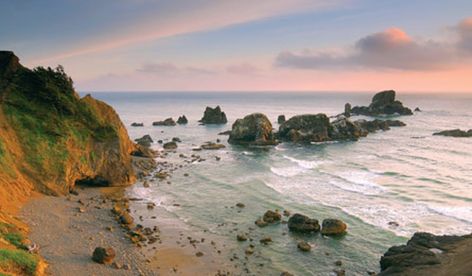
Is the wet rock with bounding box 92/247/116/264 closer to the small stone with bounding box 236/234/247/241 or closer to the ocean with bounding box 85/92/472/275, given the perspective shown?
A: the ocean with bounding box 85/92/472/275

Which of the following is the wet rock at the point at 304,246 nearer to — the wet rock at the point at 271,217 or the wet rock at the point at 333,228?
the wet rock at the point at 333,228

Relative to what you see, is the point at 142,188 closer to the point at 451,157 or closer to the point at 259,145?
the point at 259,145

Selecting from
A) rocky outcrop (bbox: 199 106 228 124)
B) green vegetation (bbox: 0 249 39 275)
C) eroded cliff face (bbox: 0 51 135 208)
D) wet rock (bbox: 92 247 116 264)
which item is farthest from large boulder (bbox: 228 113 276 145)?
green vegetation (bbox: 0 249 39 275)

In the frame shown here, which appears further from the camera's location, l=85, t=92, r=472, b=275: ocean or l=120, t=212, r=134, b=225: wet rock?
l=120, t=212, r=134, b=225: wet rock

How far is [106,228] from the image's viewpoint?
3881 centimetres

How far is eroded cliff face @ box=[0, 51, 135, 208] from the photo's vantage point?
144ft

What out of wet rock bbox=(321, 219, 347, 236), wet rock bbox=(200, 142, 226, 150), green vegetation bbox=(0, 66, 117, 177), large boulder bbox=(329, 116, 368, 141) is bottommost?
wet rock bbox=(321, 219, 347, 236)

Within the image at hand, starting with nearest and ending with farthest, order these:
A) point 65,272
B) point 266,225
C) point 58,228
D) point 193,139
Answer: point 65,272 → point 58,228 → point 266,225 → point 193,139

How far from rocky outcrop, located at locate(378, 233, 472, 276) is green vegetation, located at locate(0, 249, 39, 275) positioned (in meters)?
25.9

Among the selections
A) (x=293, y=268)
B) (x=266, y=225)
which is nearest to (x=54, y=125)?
(x=266, y=225)

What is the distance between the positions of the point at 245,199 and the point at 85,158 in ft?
73.2

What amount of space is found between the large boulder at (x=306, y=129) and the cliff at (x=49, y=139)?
58.4 m

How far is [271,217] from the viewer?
1742 inches

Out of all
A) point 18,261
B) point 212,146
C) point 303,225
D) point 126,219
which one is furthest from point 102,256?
point 212,146
